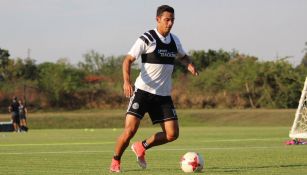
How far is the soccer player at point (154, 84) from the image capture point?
11875 millimetres

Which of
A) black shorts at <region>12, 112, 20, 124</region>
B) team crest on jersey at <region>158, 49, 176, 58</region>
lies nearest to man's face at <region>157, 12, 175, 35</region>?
team crest on jersey at <region>158, 49, 176, 58</region>

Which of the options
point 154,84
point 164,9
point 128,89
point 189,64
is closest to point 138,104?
point 154,84

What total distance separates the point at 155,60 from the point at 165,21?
0.61 meters

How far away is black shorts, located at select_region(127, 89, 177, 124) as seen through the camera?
1203cm

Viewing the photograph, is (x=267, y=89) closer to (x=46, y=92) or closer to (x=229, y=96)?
(x=229, y=96)

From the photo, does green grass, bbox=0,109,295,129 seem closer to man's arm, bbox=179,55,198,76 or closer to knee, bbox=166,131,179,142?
man's arm, bbox=179,55,198,76

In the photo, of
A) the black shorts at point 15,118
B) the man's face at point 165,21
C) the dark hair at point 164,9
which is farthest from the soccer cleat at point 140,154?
the black shorts at point 15,118

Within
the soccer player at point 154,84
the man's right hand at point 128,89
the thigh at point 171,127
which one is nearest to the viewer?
the man's right hand at point 128,89

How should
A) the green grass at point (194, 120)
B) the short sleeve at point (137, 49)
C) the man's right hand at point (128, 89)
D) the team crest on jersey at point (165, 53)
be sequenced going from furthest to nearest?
the green grass at point (194, 120), the team crest on jersey at point (165, 53), the short sleeve at point (137, 49), the man's right hand at point (128, 89)

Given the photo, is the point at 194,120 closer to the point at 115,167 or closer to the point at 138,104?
the point at 138,104

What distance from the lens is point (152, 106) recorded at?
480 inches

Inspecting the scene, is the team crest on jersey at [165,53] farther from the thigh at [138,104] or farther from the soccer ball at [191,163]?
the soccer ball at [191,163]

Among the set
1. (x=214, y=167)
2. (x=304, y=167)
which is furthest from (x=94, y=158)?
(x=304, y=167)

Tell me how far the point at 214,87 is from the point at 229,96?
8.87 feet
